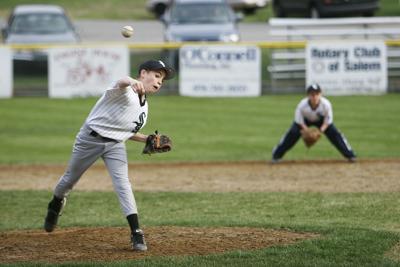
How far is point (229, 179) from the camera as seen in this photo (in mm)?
15062

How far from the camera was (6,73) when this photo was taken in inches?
919

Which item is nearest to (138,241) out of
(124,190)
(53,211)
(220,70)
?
(124,190)

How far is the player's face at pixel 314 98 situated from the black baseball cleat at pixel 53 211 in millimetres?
6597

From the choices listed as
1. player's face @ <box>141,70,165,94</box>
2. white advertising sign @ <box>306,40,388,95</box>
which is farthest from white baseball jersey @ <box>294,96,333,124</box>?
white advertising sign @ <box>306,40,388,95</box>

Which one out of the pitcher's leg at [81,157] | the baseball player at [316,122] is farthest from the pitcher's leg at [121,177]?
the baseball player at [316,122]

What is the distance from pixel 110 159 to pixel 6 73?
14.7 m

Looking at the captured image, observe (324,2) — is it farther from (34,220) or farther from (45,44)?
(34,220)

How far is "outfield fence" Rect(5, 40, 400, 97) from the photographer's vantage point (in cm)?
2341

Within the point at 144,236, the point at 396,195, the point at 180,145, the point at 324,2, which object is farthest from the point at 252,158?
the point at 324,2

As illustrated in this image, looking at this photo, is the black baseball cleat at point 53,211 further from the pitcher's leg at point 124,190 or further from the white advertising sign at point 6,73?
the white advertising sign at point 6,73

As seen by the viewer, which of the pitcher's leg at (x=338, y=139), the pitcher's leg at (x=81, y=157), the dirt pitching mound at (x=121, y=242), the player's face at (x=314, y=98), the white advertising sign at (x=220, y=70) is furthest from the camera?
the white advertising sign at (x=220, y=70)

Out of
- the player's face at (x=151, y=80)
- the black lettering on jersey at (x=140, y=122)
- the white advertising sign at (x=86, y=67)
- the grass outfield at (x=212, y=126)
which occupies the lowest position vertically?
the grass outfield at (x=212, y=126)

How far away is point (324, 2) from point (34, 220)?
20.3m

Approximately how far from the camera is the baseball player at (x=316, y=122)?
52.1ft
